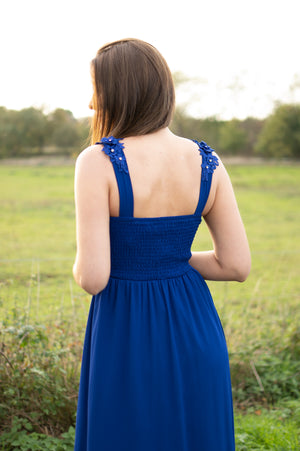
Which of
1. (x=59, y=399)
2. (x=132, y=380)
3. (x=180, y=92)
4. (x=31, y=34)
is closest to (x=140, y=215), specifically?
(x=132, y=380)

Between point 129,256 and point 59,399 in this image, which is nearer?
point 129,256

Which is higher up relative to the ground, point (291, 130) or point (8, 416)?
point (291, 130)

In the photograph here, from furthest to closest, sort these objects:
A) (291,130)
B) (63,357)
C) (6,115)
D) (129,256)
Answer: (291,130)
(6,115)
(63,357)
(129,256)

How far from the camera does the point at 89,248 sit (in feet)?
4.21

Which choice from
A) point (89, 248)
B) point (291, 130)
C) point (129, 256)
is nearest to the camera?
point (89, 248)

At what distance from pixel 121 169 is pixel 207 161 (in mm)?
305

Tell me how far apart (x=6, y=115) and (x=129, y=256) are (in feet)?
43.3

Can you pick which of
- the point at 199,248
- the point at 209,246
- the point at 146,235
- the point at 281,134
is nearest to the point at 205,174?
the point at 146,235

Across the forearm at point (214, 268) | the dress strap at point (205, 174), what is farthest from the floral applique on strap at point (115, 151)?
the forearm at point (214, 268)

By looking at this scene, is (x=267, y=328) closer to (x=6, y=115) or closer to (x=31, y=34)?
(x=6, y=115)

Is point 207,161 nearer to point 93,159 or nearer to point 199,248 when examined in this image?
point 93,159

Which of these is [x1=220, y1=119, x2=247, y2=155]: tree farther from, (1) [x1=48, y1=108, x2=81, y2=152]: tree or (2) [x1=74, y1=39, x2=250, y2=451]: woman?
(2) [x1=74, y1=39, x2=250, y2=451]: woman

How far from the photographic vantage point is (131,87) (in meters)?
1.30

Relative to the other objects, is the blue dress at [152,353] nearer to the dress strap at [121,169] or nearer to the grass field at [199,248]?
the dress strap at [121,169]
